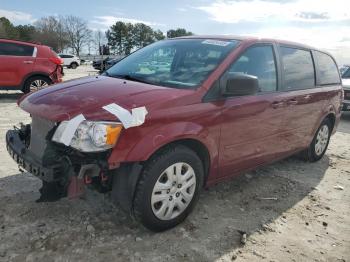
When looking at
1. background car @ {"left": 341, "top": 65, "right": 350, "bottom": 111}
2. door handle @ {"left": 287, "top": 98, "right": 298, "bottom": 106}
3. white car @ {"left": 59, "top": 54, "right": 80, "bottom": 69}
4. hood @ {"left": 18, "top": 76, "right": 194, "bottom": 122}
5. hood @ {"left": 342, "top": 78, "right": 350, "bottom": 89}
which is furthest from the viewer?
white car @ {"left": 59, "top": 54, "right": 80, "bottom": 69}

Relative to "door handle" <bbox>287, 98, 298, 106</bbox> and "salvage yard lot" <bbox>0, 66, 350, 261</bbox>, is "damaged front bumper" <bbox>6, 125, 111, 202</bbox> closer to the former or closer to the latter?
"salvage yard lot" <bbox>0, 66, 350, 261</bbox>

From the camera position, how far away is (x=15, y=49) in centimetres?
1080

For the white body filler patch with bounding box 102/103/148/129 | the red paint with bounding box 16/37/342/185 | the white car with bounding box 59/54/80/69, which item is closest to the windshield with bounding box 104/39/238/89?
the red paint with bounding box 16/37/342/185

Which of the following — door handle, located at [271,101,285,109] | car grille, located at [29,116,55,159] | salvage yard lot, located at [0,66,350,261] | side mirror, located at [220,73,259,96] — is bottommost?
salvage yard lot, located at [0,66,350,261]

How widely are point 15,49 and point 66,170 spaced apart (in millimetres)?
8938

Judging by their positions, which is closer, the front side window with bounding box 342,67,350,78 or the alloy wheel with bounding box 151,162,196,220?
the alloy wheel with bounding box 151,162,196,220

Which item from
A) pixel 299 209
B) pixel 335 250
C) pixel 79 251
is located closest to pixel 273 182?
pixel 299 209

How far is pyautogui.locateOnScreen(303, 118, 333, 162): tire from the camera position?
581 cm

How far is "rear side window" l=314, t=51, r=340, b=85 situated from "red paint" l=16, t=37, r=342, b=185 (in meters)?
0.77

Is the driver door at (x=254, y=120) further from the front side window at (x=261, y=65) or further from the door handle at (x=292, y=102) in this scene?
the door handle at (x=292, y=102)

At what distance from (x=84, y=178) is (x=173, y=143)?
2.69ft

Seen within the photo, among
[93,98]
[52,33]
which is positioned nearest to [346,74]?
[93,98]

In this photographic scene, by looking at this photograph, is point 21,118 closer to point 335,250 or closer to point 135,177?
point 135,177

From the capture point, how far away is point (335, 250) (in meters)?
3.46
